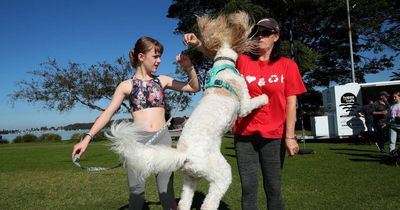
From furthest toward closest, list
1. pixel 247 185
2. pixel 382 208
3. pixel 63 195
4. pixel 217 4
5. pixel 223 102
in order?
pixel 217 4 < pixel 63 195 < pixel 382 208 < pixel 247 185 < pixel 223 102

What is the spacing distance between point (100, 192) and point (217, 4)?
23.3 m

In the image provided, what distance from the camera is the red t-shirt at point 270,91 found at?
10.2 ft

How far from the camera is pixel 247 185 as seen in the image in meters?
3.16

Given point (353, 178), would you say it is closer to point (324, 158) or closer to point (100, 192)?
point (324, 158)

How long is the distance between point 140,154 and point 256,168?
4.13 feet

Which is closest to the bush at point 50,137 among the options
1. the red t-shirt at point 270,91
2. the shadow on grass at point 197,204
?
the shadow on grass at point 197,204

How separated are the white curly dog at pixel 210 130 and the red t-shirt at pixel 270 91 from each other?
13cm

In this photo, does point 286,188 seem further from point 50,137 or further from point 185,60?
point 50,137

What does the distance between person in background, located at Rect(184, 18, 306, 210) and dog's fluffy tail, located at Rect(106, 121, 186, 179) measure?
93 centimetres

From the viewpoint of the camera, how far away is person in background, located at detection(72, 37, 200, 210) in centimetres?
334

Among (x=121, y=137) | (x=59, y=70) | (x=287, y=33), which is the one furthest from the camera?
(x=59, y=70)

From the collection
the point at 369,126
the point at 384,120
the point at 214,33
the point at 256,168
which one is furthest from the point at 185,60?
the point at 369,126

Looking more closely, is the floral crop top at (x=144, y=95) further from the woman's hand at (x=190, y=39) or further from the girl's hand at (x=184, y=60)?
the woman's hand at (x=190, y=39)

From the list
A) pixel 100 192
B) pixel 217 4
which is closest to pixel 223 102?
pixel 100 192
